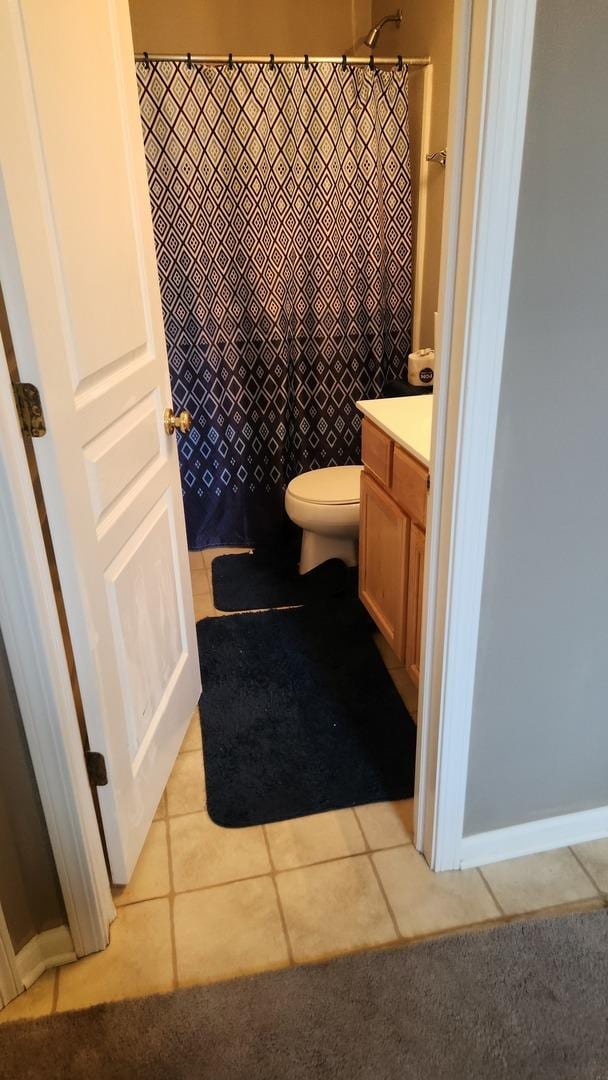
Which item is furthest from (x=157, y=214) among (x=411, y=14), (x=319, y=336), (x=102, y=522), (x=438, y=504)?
(x=438, y=504)

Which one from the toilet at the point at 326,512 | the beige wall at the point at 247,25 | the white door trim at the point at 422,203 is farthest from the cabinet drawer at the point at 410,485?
the beige wall at the point at 247,25

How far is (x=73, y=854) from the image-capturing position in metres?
1.35

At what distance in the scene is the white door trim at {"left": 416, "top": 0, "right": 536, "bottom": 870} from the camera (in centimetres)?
101

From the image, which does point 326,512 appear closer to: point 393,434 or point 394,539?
point 394,539

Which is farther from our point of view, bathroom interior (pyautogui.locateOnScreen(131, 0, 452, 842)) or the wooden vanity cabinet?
bathroom interior (pyautogui.locateOnScreen(131, 0, 452, 842))

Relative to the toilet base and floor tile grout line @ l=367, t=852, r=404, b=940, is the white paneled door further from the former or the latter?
the toilet base

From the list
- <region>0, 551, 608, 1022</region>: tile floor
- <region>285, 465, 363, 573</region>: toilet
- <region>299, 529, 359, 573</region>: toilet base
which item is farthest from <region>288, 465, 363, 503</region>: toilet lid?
<region>0, 551, 608, 1022</region>: tile floor

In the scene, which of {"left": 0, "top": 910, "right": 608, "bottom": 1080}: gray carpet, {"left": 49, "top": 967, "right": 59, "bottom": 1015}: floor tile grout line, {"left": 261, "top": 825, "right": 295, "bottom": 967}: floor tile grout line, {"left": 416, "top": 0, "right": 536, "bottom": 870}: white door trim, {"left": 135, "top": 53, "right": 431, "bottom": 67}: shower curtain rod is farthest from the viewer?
{"left": 135, "top": 53, "right": 431, "bottom": 67}: shower curtain rod

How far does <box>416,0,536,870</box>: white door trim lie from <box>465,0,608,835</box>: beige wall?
3 cm

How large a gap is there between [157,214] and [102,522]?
5.88ft

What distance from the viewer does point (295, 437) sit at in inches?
124

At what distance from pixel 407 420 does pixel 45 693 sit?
127 cm

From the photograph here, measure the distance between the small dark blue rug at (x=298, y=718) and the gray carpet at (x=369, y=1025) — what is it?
0.45 m

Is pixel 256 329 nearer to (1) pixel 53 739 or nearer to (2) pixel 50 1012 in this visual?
(1) pixel 53 739
